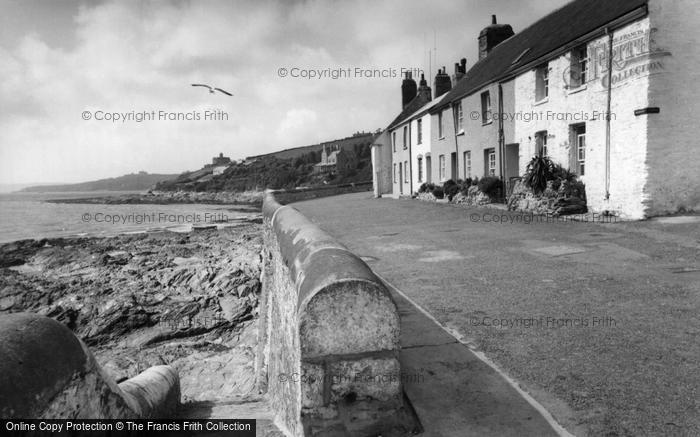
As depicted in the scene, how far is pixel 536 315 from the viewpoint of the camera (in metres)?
5.09

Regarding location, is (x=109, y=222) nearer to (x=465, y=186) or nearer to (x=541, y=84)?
(x=465, y=186)

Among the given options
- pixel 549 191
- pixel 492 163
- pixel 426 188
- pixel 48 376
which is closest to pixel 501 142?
pixel 492 163

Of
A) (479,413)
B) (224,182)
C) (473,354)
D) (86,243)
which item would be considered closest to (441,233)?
(473,354)

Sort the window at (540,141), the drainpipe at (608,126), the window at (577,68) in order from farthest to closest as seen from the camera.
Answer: the window at (540,141), the window at (577,68), the drainpipe at (608,126)

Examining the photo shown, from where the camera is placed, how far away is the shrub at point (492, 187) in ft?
62.5

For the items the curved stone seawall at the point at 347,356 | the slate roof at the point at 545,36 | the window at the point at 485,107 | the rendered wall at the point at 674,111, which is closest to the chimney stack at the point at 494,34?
the slate roof at the point at 545,36

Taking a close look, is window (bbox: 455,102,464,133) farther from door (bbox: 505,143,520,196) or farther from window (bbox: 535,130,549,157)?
window (bbox: 535,130,549,157)

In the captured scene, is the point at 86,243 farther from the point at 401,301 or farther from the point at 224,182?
the point at 224,182

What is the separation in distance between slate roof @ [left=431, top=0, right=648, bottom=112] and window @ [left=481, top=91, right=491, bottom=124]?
19.7 inches

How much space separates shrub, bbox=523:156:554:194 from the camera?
584 inches

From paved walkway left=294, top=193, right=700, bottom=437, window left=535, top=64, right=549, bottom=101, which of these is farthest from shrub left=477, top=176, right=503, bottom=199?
paved walkway left=294, top=193, right=700, bottom=437

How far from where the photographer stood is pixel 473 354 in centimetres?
398

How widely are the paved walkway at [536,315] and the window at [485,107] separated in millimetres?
10489

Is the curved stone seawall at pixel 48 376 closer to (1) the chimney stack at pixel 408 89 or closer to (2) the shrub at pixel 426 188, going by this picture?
(2) the shrub at pixel 426 188
